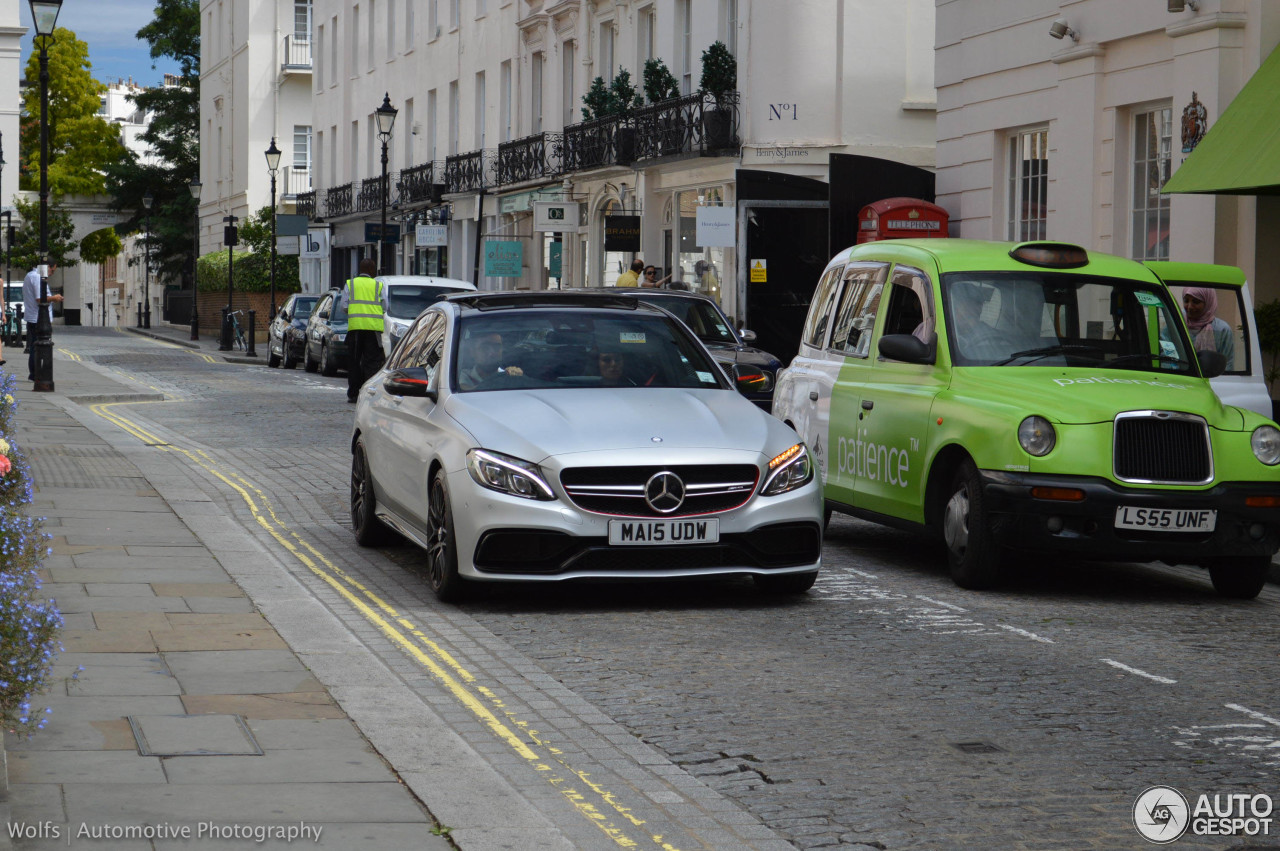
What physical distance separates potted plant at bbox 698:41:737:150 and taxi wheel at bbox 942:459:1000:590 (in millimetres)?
22383

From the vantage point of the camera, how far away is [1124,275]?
1095 cm

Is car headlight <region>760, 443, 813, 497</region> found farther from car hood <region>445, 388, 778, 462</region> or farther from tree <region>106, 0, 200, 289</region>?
tree <region>106, 0, 200, 289</region>

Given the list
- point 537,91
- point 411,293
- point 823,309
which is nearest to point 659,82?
point 411,293

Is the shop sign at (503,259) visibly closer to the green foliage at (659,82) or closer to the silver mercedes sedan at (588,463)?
the green foliage at (659,82)

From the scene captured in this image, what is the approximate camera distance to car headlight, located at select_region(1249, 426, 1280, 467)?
964cm

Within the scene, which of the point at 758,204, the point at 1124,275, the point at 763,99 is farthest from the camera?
the point at 763,99

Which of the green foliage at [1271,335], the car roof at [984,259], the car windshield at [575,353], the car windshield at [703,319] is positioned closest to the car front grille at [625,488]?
the car windshield at [575,353]

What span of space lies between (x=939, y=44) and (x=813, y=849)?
20.9 metres

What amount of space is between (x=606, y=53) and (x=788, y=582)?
3125 cm

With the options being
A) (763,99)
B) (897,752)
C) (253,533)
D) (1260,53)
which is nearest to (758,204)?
(763,99)

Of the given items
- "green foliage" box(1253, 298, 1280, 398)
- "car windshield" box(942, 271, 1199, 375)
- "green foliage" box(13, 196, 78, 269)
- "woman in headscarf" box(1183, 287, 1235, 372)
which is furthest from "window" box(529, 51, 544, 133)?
"green foliage" box(13, 196, 78, 269)

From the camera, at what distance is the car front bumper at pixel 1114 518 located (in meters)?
9.39

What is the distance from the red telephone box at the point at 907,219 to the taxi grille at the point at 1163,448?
14432 mm

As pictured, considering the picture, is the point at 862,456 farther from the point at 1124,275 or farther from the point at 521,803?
the point at 521,803
